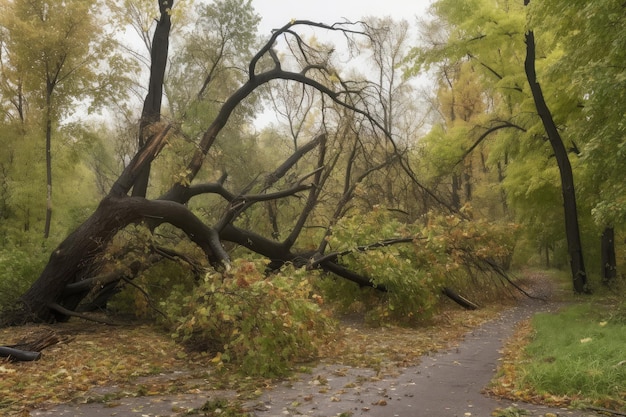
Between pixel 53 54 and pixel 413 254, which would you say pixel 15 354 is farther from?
pixel 53 54

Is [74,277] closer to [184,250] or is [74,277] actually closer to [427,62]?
[184,250]

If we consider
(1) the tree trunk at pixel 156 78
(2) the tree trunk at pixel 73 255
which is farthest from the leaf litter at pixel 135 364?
(1) the tree trunk at pixel 156 78

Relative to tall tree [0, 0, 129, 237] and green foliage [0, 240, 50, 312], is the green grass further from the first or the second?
tall tree [0, 0, 129, 237]

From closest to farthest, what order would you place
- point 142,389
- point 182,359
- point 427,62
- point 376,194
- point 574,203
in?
point 142,389 → point 182,359 → point 376,194 → point 574,203 → point 427,62

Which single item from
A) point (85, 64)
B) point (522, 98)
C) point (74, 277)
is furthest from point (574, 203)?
point (85, 64)

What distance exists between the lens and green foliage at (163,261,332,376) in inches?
239

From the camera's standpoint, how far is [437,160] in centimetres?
1728

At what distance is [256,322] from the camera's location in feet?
20.4

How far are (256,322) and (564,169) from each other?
11155 millimetres

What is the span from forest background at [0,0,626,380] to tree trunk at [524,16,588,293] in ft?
0.13

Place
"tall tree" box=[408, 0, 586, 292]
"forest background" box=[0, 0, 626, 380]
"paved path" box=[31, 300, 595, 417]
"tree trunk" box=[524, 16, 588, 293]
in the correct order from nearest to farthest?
"paved path" box=[31, 300, 595, 417] → "forest background" box=[0, 0, 626, 380] → "tree trunk" box=[524, 16, 588, 293] → "tall tree" box=[408, 0, 586, 292]

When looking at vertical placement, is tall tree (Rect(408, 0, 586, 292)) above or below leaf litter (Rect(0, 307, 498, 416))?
above

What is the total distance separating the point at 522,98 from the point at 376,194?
24.1 ft

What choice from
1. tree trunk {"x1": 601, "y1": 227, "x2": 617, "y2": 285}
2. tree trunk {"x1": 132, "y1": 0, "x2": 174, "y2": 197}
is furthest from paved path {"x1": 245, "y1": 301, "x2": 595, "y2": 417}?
tree trunk {"x1": 601, "y1": 227, "x2": 617, "y2": 285}
